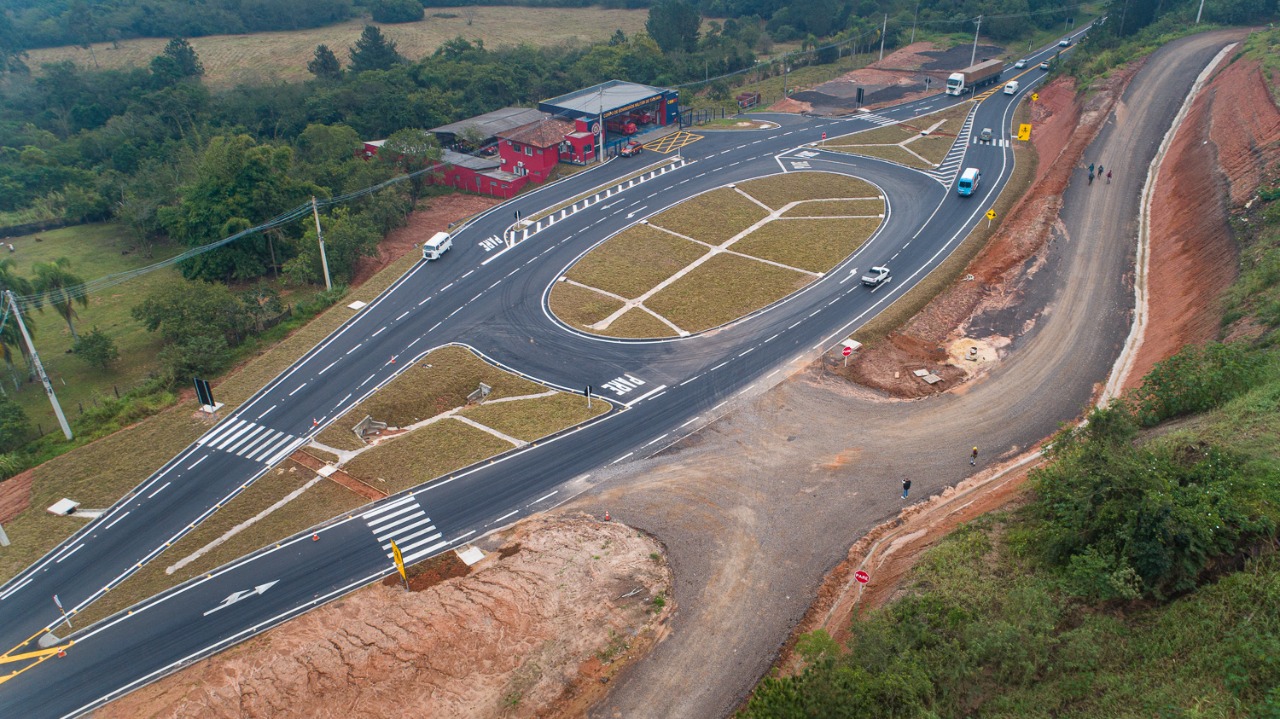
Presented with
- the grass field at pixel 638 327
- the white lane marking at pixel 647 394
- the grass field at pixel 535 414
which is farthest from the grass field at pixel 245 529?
the grass field at pixel 638 327

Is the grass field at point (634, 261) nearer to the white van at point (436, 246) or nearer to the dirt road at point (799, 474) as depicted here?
the white van at point (436, 246)

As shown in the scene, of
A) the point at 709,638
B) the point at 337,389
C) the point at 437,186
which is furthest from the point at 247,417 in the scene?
the point at 437,186

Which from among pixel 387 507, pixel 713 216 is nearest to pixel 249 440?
pixel 387 507

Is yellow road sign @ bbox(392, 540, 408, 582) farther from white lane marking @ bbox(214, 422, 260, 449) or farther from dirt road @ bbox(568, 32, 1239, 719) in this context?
white lane marking @ bbox(214, 422, 260, 449)

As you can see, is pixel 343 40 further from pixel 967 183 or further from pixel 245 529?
pixel 245 529

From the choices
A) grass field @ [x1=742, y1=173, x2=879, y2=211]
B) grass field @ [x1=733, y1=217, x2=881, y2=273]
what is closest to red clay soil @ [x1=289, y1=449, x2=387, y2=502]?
grass field @ [x1=733, y1=217, x2=881, y2=273]

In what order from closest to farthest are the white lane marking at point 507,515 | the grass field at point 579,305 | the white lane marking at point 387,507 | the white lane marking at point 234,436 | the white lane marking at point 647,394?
the white lane marking at point 507,515, the white lane marking at point 387,507, the white lane marking at point 234,436, the white lane marking at point 647,394, the grass field at point 579,305

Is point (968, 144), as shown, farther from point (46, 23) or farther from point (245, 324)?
point (46, 23)
